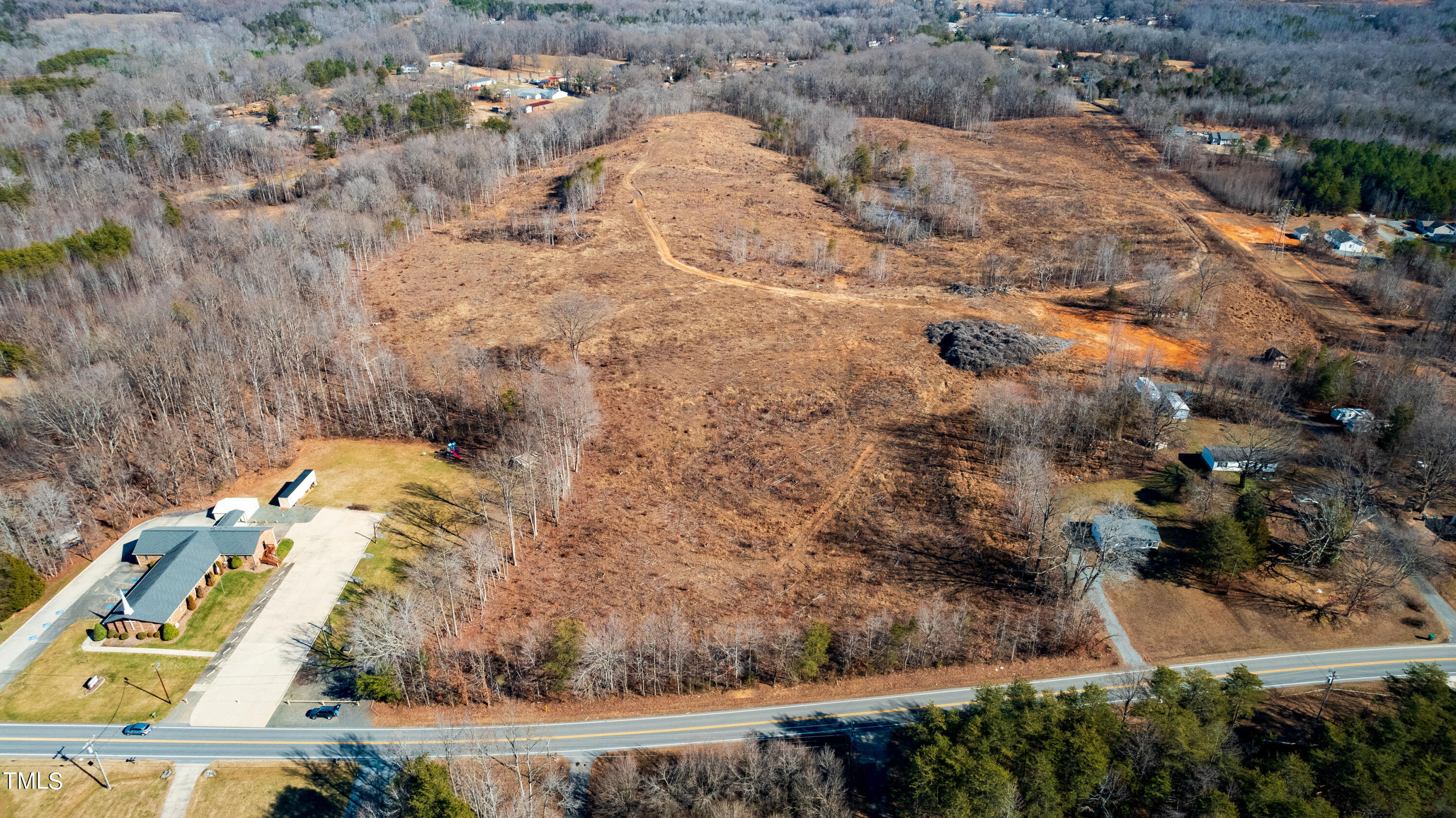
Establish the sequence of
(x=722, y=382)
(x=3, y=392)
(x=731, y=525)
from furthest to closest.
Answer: (x=722, y=382)
(x=3, y=392)
(x=731, y=525)

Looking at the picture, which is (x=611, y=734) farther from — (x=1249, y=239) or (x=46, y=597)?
(x=1249, y=239)

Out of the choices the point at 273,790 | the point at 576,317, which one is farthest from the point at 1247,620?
the point at 576,317

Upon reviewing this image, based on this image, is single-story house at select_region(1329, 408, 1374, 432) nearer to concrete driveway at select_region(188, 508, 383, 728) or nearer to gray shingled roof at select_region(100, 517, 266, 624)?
concrete driveway at select_region(188, 508, 383, 728)

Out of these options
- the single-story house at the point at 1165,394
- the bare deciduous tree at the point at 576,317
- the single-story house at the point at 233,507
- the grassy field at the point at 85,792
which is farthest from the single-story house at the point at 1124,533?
the single-story house at the point at 233,507

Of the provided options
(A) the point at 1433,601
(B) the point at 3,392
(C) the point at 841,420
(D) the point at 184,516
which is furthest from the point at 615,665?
(B) the point at 3,392

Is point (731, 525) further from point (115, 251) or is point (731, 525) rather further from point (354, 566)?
point (115, 251)
